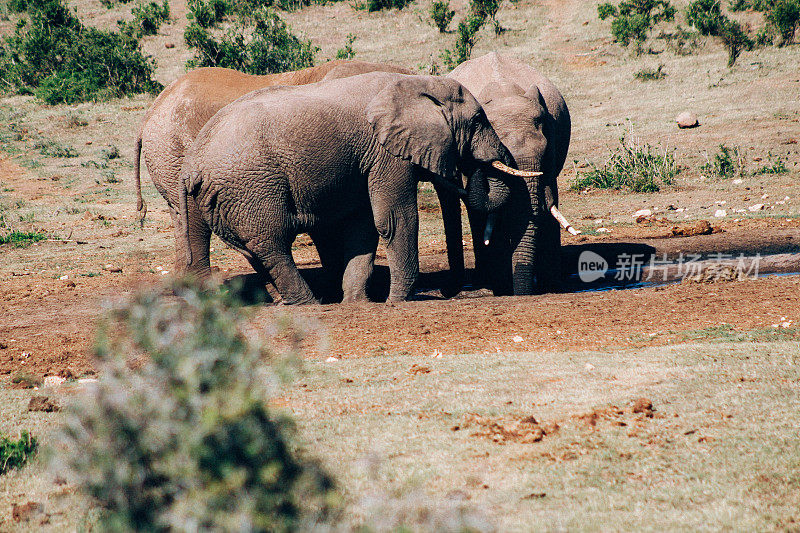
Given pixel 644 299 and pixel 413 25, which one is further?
pixel 413 25

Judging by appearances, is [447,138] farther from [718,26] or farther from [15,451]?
[718,26]

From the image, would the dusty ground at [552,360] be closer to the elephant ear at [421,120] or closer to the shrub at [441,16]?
the elephant ear at [421,120]

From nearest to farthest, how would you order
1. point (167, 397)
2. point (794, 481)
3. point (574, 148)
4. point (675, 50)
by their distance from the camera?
point (167, 397)
point (794, 481)
point (574, 148)
point (675, 50)

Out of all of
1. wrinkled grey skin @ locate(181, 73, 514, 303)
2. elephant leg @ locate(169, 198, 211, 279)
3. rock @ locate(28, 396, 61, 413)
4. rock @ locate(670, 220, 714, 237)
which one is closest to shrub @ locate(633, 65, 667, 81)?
rock @ locate(670, 220, 714, 237)

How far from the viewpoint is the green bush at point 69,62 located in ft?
90.0

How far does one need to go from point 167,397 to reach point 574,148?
661 inches

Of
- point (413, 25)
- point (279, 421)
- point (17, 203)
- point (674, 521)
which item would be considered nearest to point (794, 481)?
point (674, 521)

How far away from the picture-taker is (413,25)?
33.7 metres

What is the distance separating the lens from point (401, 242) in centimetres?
829

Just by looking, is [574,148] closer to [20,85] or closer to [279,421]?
[279,421]

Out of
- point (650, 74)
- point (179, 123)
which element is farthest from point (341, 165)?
point (650, 74)

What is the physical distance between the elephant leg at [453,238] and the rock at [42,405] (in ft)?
16.9

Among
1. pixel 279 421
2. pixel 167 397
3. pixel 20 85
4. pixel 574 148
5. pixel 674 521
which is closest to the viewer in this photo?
pixel 167 397

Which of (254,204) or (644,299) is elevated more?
(254,204)
